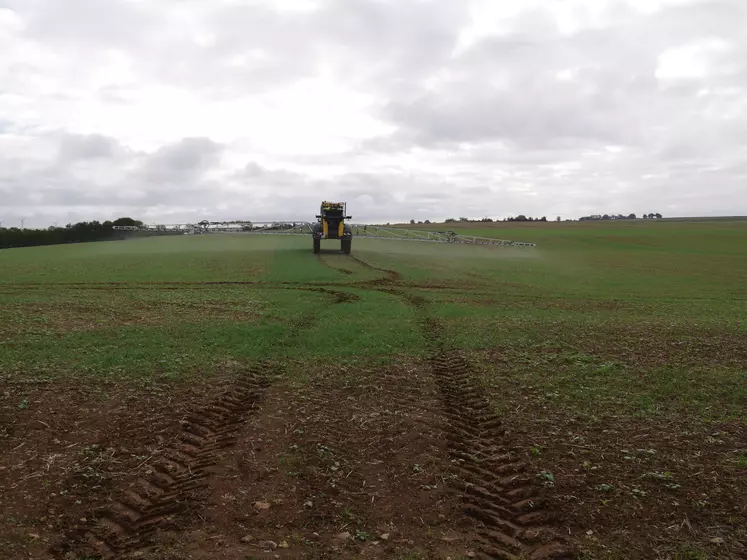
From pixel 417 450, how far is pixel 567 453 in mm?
1947

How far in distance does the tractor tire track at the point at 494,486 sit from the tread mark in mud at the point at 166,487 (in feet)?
10.1

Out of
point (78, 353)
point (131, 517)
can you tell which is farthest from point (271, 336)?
point (131, 517)

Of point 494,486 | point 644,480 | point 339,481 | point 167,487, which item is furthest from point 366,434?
point 644,480

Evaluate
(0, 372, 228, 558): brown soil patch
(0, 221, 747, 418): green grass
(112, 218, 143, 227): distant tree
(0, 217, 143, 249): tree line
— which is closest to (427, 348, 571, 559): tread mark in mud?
(0, 221, 747, 418): green grass

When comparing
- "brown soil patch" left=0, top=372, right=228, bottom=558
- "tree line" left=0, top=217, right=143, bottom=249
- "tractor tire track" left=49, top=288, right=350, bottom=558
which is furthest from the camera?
"tree line" left=0, top=217, right=143, bottom=249

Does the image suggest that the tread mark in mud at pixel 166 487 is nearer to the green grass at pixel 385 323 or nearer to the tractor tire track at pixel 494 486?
the green grass at pixel 385 323

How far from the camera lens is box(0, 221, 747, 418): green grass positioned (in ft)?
35.2

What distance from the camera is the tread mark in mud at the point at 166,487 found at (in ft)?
17.1

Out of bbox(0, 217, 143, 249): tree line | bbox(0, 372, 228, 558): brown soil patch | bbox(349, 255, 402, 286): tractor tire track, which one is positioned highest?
bbox(0, 217, 143, 249): tree line

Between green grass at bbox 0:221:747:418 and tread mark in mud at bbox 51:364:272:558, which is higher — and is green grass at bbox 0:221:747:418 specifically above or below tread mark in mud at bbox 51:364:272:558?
above

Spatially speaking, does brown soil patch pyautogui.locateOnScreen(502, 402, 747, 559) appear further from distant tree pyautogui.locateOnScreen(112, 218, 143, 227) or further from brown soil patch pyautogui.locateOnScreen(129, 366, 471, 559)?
distant tree pyautogui.locateOnScreen(112, 218, 143, 227)

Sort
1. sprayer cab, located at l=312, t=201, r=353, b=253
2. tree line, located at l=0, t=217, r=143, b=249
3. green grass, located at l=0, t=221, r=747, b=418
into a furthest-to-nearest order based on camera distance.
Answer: tree line, located at l=0, t=217, r=143, b=249 < sprayer cab, located at l=312, t=201, r=353, b=253 < green grass, located at l=0, t=221, r=747, b=418

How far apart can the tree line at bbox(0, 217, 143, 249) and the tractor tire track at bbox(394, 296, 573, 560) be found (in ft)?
233

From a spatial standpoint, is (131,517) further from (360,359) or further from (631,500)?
(360,359)
